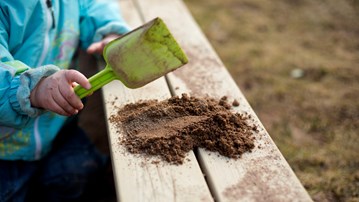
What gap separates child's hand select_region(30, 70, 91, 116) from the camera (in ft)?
5.00

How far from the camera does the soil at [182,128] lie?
147 centimetres

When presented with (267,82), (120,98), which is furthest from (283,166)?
(267,82)

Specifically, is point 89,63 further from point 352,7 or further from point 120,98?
point 352,7

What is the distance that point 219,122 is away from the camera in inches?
61.3

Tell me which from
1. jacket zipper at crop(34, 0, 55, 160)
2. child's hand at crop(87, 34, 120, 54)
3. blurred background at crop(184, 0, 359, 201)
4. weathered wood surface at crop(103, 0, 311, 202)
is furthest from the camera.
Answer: blurred background at crop(184, 0, 359, 201)

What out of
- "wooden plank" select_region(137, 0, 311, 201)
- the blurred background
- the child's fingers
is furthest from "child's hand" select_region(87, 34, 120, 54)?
the blurred background

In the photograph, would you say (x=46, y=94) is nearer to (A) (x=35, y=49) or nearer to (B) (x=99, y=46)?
(A) (x=35, y=49)

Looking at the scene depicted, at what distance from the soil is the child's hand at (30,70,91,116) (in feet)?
0.65

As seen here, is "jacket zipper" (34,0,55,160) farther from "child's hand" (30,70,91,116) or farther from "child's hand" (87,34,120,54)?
"child's hand" (30,70,91,116)

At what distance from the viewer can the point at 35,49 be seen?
A: 188 centimetres

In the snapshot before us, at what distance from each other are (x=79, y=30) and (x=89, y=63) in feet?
1.29

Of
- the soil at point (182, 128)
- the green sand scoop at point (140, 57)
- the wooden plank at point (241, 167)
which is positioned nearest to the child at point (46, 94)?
the green sand scoop at point (140, 57)

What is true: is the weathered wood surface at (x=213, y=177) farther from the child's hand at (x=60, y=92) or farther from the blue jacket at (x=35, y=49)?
the blue jacket at (x=35, y=49)

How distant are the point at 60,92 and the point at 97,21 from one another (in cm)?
74
